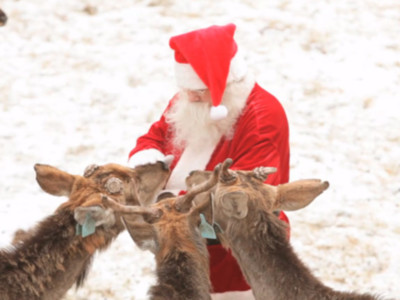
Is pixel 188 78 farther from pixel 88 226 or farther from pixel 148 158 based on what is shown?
pixel 88 226

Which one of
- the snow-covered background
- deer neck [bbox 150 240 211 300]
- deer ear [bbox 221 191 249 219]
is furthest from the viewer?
the snow-covered background

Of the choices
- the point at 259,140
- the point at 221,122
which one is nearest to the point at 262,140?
the point at 259,140

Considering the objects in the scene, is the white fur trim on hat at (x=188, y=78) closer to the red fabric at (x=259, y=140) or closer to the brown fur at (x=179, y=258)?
the red fabric at (x=259, y=140)

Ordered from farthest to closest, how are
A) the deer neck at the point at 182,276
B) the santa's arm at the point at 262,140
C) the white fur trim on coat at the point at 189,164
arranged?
the white fur trim on coat at the point at 189,164
the santa's arm at the point at 262,140
the deer neck at the point at 182,276

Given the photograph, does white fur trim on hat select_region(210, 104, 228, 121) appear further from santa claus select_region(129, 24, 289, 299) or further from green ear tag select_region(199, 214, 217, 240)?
green ear tag select_region(199, 214, 217, 240)

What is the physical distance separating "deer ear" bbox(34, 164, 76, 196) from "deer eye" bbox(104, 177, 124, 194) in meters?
0.23

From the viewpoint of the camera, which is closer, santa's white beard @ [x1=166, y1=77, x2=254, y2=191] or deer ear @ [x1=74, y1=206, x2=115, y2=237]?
deer ear @ [x1=74, y1=206, x2=115, y2=237]

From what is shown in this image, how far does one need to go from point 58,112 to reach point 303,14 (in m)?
3.84

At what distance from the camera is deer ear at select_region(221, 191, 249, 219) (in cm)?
467

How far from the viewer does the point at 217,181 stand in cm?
472

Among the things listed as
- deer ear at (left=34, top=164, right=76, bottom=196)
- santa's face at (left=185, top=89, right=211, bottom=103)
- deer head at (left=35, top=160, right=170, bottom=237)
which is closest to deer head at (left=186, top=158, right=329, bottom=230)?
deer head at (left=35, top=160, right=170, bottom=237)

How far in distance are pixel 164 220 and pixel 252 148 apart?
829 mm

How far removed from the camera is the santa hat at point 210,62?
528 cm

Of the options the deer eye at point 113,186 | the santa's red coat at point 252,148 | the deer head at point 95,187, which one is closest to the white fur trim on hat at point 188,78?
the santa's red coat at point 252,148
